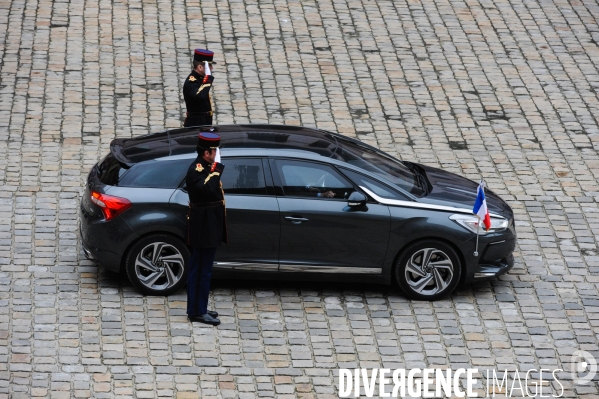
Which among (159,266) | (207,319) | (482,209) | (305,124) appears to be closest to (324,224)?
(207,319)

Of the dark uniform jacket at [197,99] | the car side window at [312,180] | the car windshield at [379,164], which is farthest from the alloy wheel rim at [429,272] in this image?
the dark uniform jacket at [197,99]

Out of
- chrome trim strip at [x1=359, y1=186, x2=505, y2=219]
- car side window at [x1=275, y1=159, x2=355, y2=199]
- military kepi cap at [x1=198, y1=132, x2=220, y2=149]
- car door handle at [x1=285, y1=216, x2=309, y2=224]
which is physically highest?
military kepi cap at [x1=198, y1=132, x2=220, y2=149]

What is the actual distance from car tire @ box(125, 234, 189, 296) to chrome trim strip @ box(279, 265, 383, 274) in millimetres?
993

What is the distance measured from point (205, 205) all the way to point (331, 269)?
1.53 metres

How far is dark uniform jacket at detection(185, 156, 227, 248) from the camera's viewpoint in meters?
9.36

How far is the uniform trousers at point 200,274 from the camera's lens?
31.6ft

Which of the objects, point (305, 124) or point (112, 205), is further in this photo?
point (305, 124)

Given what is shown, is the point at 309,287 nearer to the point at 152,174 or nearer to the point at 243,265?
the point at 243,265

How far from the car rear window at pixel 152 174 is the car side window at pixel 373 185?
5.25 ft

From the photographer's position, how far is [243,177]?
33.2ft

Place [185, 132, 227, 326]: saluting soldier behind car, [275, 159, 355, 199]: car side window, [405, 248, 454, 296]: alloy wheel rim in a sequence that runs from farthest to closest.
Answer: [405, 248, 454, 296]: alloy wheel rim, [275, 159, 355, 199]: car side window, [185, 132, 227, 326]: saluting soldier behind car

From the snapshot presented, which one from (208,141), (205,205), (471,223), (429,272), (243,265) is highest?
(208,141)

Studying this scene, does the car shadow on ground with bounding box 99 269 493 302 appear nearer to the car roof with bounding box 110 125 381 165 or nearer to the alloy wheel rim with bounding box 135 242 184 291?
the alloy wheel rim with bounding box 135 242 184 291

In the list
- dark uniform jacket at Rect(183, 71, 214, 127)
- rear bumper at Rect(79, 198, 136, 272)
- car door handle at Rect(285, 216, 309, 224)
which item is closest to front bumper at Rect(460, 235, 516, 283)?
car door handle at Rect(285, 216, 309, 224)
